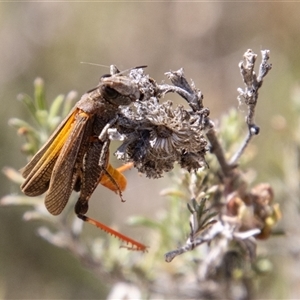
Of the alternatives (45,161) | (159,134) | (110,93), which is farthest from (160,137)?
(45,161)

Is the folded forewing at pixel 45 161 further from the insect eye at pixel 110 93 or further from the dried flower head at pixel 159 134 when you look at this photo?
the dried flower head at pixel 159 134

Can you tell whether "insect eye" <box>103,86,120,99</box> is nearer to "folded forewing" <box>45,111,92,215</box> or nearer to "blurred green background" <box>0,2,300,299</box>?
"folded forewing" <box>45,111,92,215</box>

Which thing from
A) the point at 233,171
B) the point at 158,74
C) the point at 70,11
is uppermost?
the point at 70,11

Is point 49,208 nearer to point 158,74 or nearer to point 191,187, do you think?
point 191,187

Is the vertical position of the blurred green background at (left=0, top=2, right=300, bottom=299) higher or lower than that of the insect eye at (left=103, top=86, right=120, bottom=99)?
higher

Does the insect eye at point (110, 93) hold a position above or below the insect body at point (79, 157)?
above

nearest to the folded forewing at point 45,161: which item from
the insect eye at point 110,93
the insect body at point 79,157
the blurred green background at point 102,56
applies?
the insect body at point 79,157

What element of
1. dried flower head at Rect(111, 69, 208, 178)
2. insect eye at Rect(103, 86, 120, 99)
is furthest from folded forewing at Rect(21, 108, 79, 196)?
dried flower head at Rect(111, 69, 208, 178)

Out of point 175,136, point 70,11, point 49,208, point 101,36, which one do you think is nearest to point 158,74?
point 101,36
